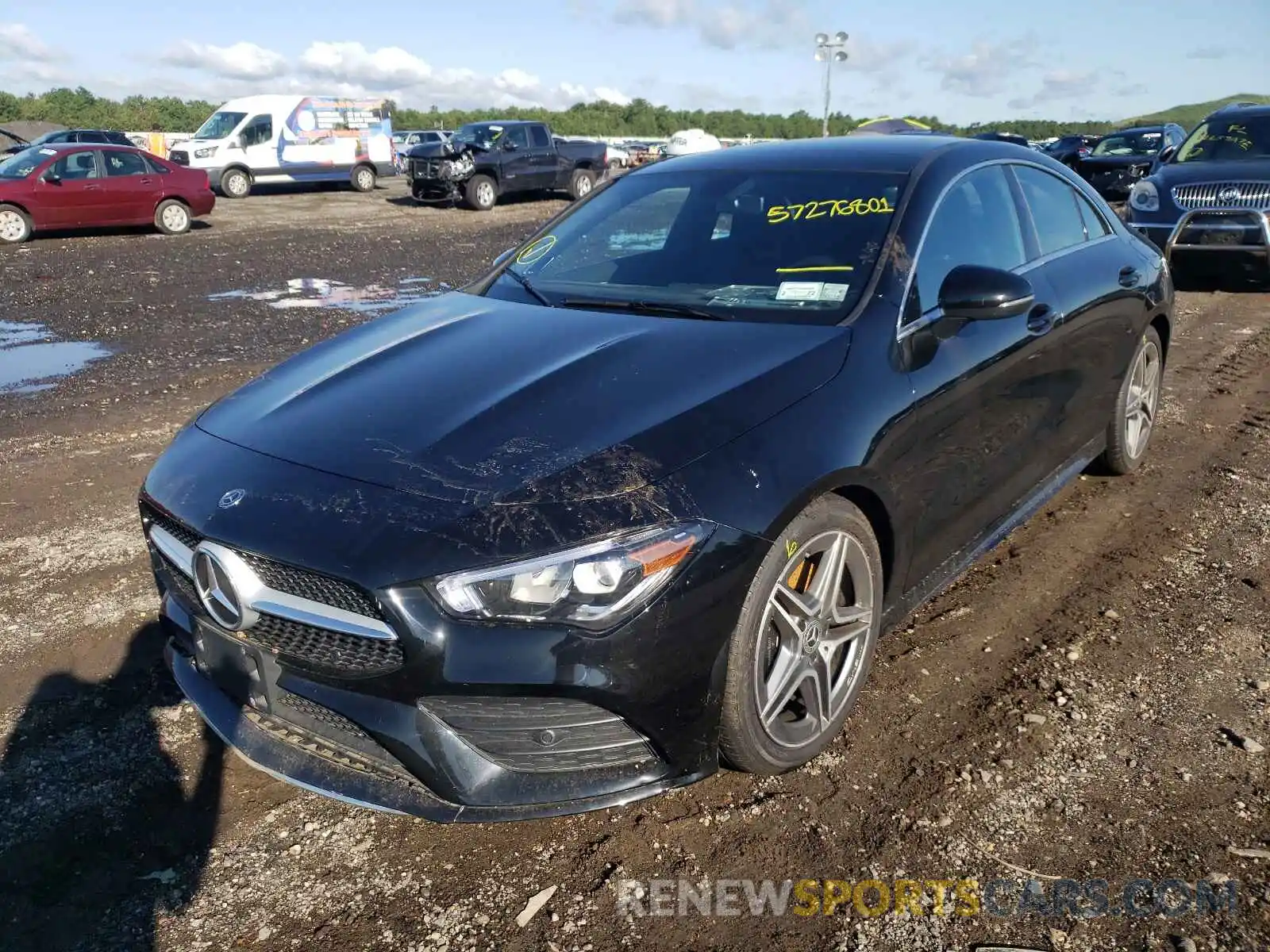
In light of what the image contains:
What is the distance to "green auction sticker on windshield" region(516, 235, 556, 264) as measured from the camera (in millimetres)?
3916

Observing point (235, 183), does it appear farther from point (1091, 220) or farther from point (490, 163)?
point (1091, 220)

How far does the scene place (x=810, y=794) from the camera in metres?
2.64

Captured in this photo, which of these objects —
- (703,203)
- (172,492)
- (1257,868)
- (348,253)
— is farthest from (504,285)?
(348,253)

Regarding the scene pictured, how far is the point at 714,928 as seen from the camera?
2.20m

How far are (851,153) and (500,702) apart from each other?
2.55m

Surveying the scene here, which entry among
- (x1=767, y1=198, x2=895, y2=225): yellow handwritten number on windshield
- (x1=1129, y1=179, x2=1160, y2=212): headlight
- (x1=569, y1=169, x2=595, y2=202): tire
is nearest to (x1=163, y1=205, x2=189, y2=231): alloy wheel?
(x1=569, y1=169, x2=595, y2=202): tire

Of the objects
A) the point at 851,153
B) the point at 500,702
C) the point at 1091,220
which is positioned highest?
the point at 851,153

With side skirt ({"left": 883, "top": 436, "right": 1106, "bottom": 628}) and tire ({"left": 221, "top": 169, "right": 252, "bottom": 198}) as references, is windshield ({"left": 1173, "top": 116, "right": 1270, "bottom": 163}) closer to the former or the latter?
side skirt ({"left": 883, "top": 436, "right": 1106, "bottom": 628})

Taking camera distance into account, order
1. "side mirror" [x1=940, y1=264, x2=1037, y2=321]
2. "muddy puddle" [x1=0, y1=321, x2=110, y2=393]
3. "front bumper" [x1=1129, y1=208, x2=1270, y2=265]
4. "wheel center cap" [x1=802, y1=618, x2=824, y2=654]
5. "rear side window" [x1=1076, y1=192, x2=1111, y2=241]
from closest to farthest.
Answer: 1. "wheel center cap" [x1=802, y1=618, x2=824, y2=654]
2. "side mirror" [x1=940, y1=264, x2=1037, y2=321]
3. "rear side window" [x1=1076, y1=192, x2=1111, y2=241]
4. "muddy puddle" [x1=0, y1=321, x2=110, y2=393]
5. "front bumper" [x1=1129, y1=208, x2=1270, y2=265]

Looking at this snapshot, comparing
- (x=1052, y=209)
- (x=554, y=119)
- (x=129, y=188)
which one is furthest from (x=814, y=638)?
(x=554, y=119)

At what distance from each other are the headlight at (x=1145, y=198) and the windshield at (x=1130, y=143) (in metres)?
13.1

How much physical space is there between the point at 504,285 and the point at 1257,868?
294 cm

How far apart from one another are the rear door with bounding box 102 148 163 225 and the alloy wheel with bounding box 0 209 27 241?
3.95 ft

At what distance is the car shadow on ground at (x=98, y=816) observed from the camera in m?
2.26
